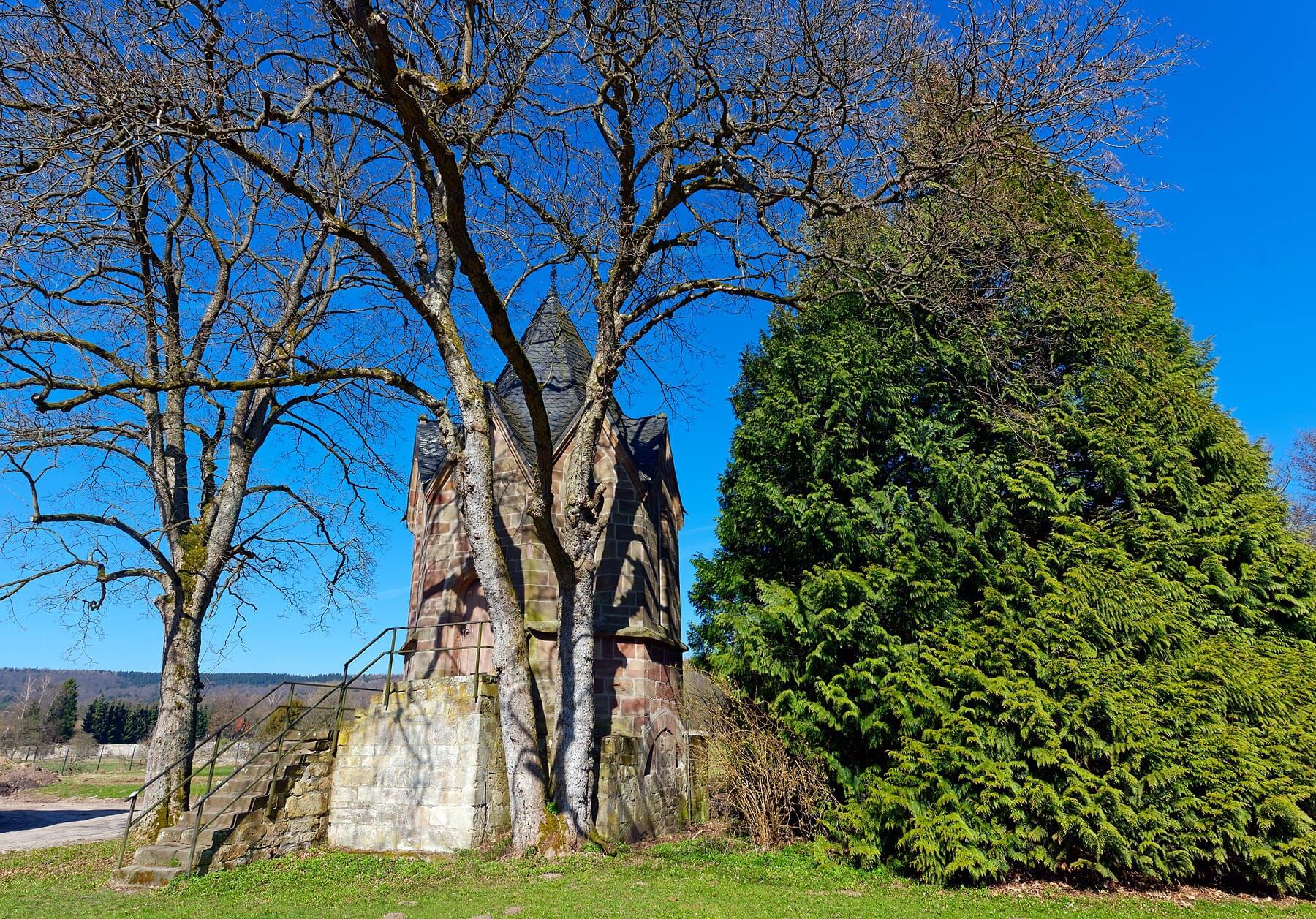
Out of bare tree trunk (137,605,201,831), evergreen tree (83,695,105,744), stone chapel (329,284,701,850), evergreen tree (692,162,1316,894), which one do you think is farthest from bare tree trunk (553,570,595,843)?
evergreen tree (83,695,105,744)

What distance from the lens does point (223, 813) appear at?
10594mm

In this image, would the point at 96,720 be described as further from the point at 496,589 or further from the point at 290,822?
the point at 496,589

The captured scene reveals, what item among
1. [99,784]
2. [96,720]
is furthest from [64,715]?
[99,784]

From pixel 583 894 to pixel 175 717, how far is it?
27.2 ft

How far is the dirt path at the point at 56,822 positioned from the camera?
15.9 metres

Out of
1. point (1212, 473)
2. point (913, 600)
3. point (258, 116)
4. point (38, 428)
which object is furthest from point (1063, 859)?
point (38, 428)

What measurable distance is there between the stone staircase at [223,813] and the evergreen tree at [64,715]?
7344 centimetres

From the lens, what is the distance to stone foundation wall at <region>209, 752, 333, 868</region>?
10.6 meters

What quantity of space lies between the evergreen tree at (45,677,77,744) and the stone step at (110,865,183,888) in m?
73.9

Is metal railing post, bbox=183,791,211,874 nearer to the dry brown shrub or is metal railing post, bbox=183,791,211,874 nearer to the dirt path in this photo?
the dirt path

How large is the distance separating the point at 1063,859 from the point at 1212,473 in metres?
5.62

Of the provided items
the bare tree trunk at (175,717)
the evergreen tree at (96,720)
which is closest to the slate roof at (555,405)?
the bare tree trunk at (175,717)

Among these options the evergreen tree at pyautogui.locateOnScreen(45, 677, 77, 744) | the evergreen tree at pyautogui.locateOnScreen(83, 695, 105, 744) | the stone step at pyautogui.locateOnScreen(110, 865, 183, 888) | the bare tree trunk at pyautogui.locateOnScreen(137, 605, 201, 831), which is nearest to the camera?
the stone step at pyautogui.locateOnScreen(110, 865, 183, 888)

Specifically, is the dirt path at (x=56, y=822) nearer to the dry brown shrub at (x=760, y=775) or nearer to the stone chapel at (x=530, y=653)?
the stone chapel at (x=530, y=653)
